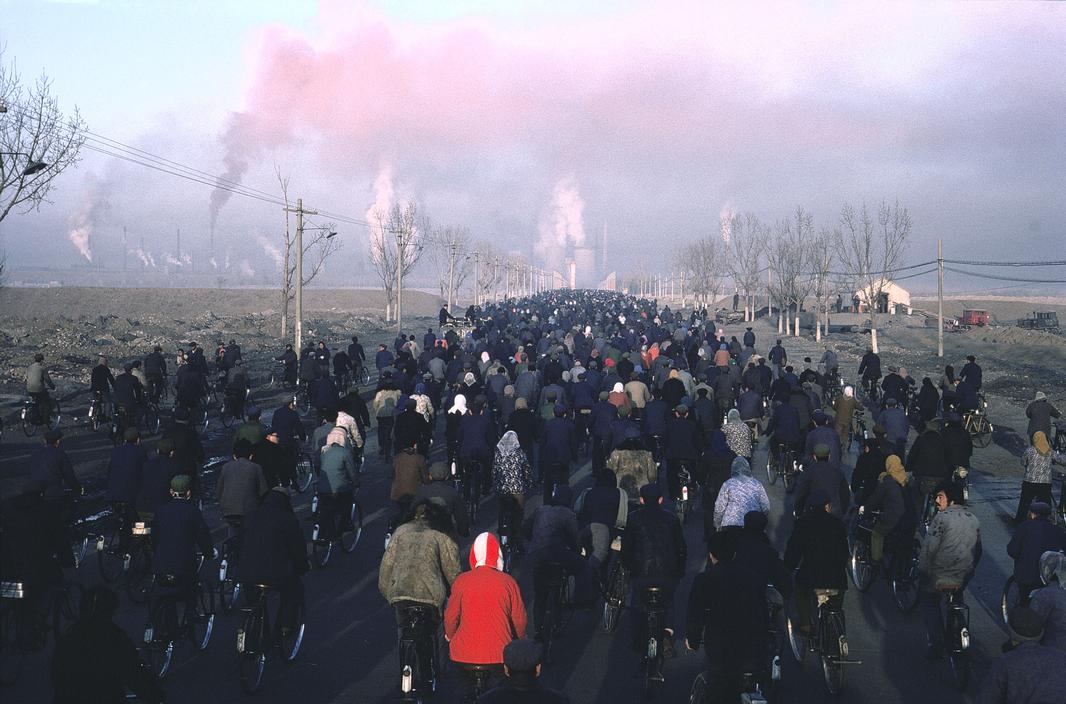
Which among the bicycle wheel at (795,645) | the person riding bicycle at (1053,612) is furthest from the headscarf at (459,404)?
the person riding bicycle at (1053,612)

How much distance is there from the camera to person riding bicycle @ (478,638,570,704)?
4.38 m

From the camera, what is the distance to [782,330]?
76375 mm

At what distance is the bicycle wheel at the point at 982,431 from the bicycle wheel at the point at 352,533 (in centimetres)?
1682

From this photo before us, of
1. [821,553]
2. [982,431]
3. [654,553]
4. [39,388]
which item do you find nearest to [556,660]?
[654,553]

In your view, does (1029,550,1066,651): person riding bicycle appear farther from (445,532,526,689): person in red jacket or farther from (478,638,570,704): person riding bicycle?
(478,638,570,704): person riding bicycle

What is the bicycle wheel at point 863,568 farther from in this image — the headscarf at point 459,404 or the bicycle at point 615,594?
the headscarf at point 459,404

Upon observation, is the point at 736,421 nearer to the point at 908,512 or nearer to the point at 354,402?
the point at 908,512

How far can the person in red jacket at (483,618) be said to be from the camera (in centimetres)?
636

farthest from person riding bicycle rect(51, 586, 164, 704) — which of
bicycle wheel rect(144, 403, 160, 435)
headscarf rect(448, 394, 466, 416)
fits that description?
bicycle wheel rect(144, 403, 160, 435)

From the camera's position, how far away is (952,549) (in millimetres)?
8711

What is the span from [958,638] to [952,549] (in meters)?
0.78

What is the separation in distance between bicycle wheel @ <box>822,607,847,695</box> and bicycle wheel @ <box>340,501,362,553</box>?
6812 mm

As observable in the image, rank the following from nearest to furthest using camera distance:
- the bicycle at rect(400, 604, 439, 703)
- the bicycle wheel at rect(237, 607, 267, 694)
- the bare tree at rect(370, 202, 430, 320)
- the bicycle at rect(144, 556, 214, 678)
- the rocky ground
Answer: the bicycle at rect(400, 604, 439, 703) → the bicycle wheel at rect(237, 607, 267, 694) → the bicycle at rect(144, 556, 214, 678) → the rocky ground → the bare tree at rect(370, 202, 430, 320)

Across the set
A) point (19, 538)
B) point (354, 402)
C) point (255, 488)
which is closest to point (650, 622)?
Answer: point (255, 488)
